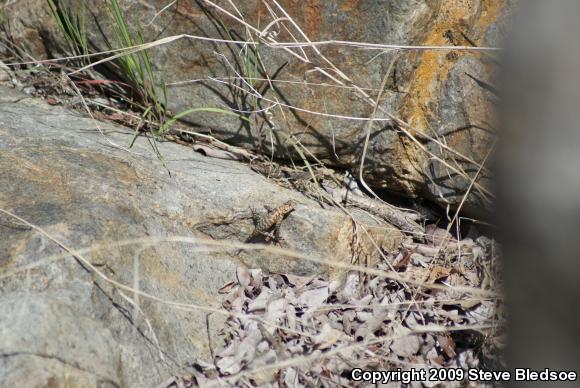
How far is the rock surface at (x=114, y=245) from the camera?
6.97 feet

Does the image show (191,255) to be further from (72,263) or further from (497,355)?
(497,355)

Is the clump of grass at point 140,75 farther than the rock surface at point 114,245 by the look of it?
Yes

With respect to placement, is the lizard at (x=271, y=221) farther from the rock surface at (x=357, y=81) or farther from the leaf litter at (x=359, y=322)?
the rock surface at (x=357, y=81)

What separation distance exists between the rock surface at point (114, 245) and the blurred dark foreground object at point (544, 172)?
1255mm

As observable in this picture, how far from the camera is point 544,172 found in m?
0.91

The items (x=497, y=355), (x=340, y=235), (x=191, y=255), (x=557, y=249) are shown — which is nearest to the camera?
(x=557, y=249)

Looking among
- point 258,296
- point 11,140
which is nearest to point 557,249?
point 258,296

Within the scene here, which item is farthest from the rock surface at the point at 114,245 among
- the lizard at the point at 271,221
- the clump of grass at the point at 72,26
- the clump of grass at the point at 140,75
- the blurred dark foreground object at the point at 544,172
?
the blurred dark foreground object at the point at 544,172

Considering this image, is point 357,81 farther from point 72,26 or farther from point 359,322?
point 72,26

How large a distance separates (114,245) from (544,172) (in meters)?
1.40

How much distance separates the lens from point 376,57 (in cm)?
291

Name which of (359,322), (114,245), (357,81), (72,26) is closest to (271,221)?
(359,322)

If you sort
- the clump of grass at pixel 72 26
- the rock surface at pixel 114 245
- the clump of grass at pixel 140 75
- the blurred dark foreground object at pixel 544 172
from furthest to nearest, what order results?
the clump of grass at pixel 72 26
the clump of grass at pixel 140 75
the rock surface at pixel 114 245
the blurred dark foreground object at pixel 544 172

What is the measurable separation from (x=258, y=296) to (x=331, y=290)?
13.0 inches
